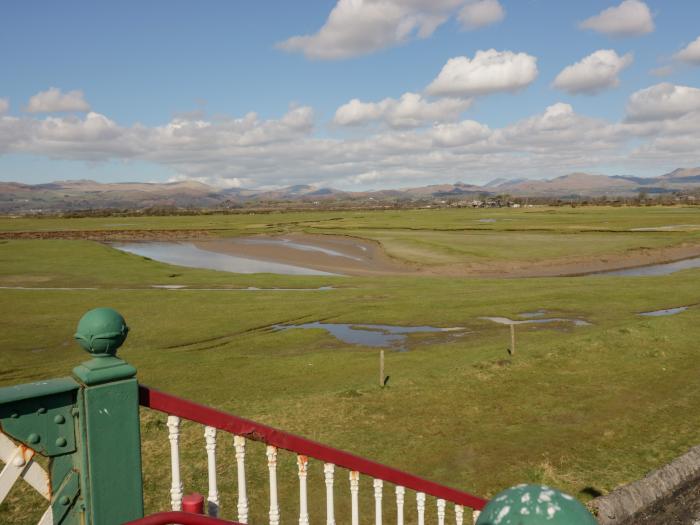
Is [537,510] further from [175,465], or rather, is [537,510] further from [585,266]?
[585,266]

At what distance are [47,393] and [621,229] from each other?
97.6 meters

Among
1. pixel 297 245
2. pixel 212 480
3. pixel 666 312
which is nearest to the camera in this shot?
pixel 212 480

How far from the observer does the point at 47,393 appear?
3137 mm

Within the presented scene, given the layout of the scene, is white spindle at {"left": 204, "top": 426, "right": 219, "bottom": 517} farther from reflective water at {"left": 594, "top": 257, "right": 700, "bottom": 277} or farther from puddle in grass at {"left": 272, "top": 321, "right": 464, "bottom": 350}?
reflective water at {"left": 594, "top": 257, "right": 700, "bottom": 277}

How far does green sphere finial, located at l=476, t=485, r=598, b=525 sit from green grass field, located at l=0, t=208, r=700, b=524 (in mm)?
9207

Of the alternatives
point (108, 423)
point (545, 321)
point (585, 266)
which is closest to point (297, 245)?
point (585, 266)

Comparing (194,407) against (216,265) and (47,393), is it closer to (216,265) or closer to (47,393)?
(47,393)

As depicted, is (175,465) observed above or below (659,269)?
A: above

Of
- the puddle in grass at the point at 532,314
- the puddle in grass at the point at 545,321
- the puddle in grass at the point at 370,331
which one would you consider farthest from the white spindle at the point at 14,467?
the puddle in grass at the point at 532,314

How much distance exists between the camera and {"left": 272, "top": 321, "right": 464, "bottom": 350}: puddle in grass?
26848mm

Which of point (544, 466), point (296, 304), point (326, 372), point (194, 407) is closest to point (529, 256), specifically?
point (296, 304)

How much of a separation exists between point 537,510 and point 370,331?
89.5 feet

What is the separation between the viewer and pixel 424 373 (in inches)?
744

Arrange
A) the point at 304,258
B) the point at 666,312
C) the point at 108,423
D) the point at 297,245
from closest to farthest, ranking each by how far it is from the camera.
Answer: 1. the point at 108,423
2. the point at 666,312
3. the point at 304,258
4. the point at 297,245
